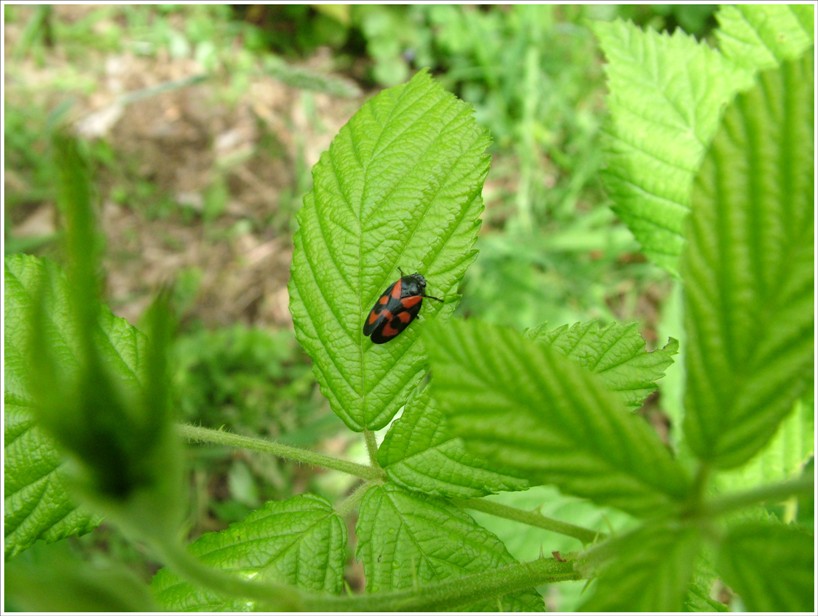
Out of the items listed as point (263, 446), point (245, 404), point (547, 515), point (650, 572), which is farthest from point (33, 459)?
point (245, 404)

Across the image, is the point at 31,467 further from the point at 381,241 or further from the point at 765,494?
the point at 765,494

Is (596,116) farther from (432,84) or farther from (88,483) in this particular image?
(88,483)

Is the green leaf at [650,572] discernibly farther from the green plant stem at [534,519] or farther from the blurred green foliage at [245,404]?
the blurred green foliage at [245,404]

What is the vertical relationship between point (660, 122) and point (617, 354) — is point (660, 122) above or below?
above

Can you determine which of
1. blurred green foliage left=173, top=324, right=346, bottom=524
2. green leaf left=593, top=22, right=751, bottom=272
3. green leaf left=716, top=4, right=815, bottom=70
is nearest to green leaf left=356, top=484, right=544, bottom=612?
green leaf left=593, top=22, right=751, bottom=272

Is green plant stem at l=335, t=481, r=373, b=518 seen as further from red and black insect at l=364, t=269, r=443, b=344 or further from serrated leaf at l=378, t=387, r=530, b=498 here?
red and black insect at l=364, t=269, r=443, b=344

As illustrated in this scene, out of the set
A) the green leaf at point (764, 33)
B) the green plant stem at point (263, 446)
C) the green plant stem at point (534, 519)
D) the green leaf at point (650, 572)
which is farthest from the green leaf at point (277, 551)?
the green leaf at point (764, 33)

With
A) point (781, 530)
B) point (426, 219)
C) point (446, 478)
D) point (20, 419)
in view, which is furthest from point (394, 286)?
point (781, 530)
